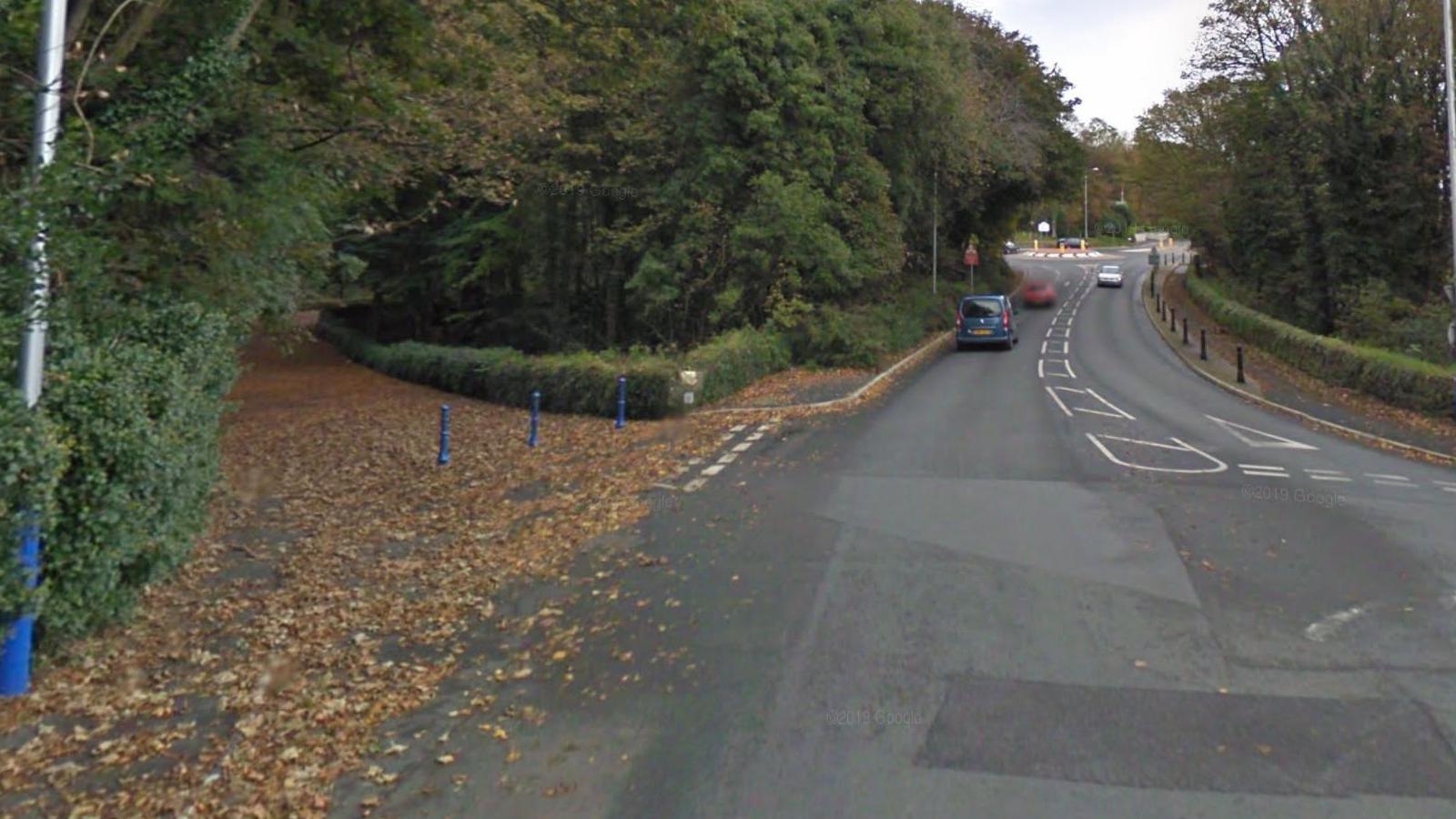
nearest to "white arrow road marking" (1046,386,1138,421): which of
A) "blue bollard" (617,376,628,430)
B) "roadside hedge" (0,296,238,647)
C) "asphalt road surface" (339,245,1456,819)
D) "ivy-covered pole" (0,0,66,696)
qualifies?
"asphalt road surface" (339,245,1456,819)

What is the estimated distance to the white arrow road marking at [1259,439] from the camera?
53.7ft

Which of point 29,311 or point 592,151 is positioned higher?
point 592,151

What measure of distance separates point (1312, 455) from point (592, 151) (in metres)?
18.7

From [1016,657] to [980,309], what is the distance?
2884 cm

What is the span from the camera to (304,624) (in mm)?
7930

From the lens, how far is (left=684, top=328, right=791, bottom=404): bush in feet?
70.4

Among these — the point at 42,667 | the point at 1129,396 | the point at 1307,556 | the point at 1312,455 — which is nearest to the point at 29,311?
the point at 42,667

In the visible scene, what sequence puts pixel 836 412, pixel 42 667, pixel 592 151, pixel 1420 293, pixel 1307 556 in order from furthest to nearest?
pixel 1420 293
pixel 592 151
pixel 836 412
pixel 1307 556
pixel 42 667

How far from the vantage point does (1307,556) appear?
901 cm

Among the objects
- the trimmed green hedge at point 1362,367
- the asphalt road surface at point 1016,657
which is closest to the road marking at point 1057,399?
the trimmed green hedge at point 1362,367

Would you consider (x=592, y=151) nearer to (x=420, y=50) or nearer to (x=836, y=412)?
(x=836, y=412)

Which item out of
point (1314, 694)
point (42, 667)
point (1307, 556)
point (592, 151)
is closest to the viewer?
point (1314, 694)

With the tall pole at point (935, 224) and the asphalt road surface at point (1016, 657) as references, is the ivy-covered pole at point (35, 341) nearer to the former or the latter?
the asphalt road surface at point (1016, 657)

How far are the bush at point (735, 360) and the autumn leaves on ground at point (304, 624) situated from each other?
4.12 meters
